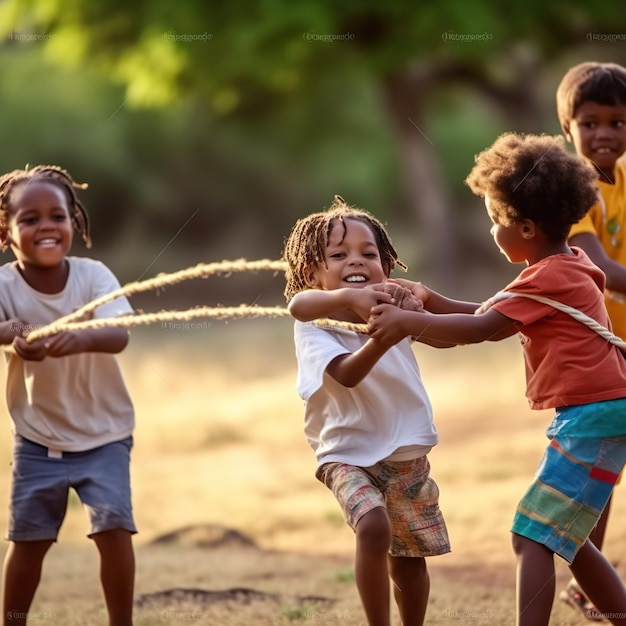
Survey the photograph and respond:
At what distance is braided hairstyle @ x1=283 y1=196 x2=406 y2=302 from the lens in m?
3.26

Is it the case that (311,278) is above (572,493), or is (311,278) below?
above

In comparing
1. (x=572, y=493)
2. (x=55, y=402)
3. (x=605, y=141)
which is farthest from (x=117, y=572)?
(x=605, y=141)

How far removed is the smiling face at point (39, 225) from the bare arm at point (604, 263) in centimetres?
174

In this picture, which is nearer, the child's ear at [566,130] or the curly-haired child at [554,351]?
the curly-haired child at [554,351]

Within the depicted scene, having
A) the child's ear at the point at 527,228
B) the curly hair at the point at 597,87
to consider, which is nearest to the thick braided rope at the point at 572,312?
the child's ear at the point at 527,228

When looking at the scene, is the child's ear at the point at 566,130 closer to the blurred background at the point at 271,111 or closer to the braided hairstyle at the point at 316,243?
the braided hairstyle at the point at 316,243

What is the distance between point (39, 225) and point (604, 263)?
6.22ft

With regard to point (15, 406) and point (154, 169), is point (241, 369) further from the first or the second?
point (154, 169)

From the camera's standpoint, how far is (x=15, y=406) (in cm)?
373

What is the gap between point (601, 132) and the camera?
3797 mm

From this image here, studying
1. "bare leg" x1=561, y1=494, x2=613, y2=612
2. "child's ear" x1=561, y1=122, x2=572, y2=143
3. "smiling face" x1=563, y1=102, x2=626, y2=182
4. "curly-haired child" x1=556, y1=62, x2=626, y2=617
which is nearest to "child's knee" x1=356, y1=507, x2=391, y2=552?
"bare leg" x1=561, y1=494, x2=613, y2=612

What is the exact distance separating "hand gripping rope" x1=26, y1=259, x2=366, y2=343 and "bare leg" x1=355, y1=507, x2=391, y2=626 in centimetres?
53

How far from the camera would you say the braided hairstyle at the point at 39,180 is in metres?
3.76

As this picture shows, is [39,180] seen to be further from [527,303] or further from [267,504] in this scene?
[267,504]
